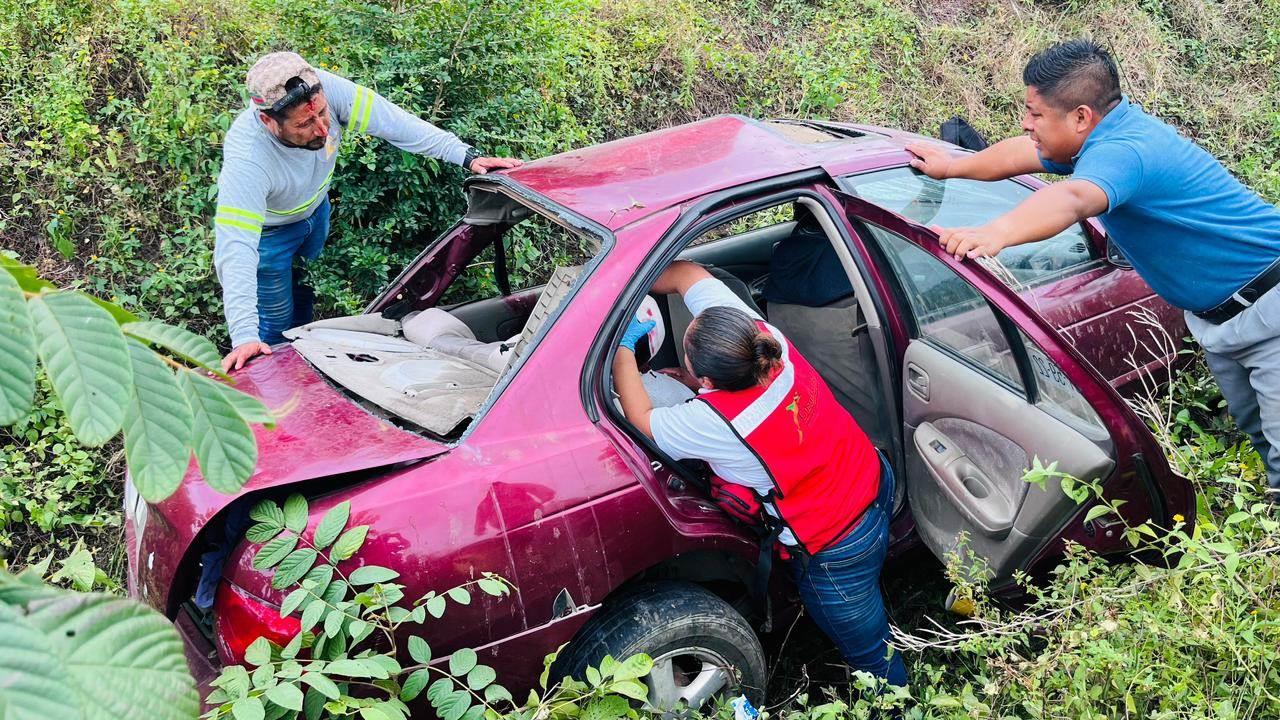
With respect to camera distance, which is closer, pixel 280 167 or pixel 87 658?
pixel 87 658

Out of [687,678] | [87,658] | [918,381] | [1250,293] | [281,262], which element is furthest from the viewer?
[281,262]

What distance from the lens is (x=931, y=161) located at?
3266 millimetres

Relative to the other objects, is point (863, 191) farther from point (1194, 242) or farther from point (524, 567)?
point (524, 567)

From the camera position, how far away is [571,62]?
572 centimetres

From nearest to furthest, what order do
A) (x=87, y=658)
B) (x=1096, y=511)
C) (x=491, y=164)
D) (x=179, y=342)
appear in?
1. (x=87, y=658)
2. (x=179, y=342)
3. (x=1096, y=511)
4. (x=491, y=164)

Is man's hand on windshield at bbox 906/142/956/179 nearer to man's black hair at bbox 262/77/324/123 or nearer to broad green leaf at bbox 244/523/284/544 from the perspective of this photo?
man's black hair at bbox 262/77/324/123

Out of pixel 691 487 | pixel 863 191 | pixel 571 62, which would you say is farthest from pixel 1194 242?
pixel 571 62

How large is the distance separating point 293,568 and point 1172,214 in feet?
9.15

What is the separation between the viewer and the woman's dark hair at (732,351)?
104 inches

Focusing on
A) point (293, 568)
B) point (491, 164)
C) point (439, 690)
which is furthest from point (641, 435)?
point (491, 164)

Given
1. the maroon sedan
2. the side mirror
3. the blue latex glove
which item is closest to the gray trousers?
the maroon sedan

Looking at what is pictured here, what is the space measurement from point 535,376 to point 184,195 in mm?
3108

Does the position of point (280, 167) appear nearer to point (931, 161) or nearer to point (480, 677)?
point (480, 677)

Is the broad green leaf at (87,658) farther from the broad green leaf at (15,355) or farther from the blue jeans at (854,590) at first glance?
the blue jeans at (854,590)
